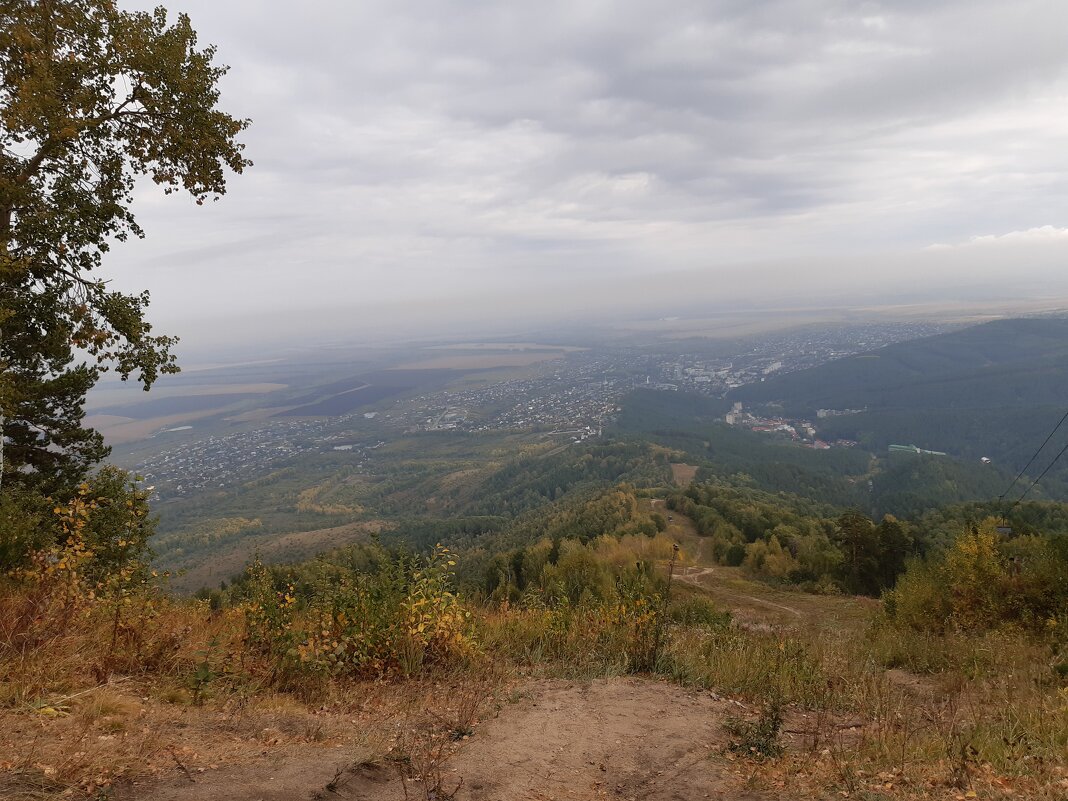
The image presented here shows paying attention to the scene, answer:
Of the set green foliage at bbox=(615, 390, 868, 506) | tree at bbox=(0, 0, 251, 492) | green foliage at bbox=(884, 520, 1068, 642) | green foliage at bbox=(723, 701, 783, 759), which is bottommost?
green foliage at bbox=(615, 390, 868, 506)

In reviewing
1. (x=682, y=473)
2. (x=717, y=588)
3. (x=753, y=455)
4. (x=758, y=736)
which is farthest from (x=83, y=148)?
(x=753, y=455)

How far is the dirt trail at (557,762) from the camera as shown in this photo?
321 cm

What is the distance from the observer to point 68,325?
21.9 feet

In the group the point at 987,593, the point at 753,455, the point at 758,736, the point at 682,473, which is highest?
the point at 758,736

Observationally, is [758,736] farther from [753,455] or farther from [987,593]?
[753,455]

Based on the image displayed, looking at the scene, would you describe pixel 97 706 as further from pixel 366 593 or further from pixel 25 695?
pixel 366 593

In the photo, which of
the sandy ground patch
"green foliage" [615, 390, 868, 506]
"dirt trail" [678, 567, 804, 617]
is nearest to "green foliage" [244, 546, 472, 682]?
"dirt trail" [678, 567, 804, 617]

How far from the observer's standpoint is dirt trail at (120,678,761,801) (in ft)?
10.5

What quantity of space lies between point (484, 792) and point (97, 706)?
297 cm

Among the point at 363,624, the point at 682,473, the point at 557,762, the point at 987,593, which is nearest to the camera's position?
the point at 557,762

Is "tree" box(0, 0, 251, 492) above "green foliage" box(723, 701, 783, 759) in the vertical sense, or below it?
above

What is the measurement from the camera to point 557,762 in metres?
3.97

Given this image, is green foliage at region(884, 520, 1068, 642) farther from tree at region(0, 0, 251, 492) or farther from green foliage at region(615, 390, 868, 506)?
green foliage at region(615, 390, 868, 506)

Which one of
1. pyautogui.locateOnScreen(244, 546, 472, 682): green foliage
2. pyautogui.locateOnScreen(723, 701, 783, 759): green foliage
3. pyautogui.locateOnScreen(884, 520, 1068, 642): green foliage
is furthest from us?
pyautogui.locateOnScreen(884, 520, 1068, 642): green foliage
